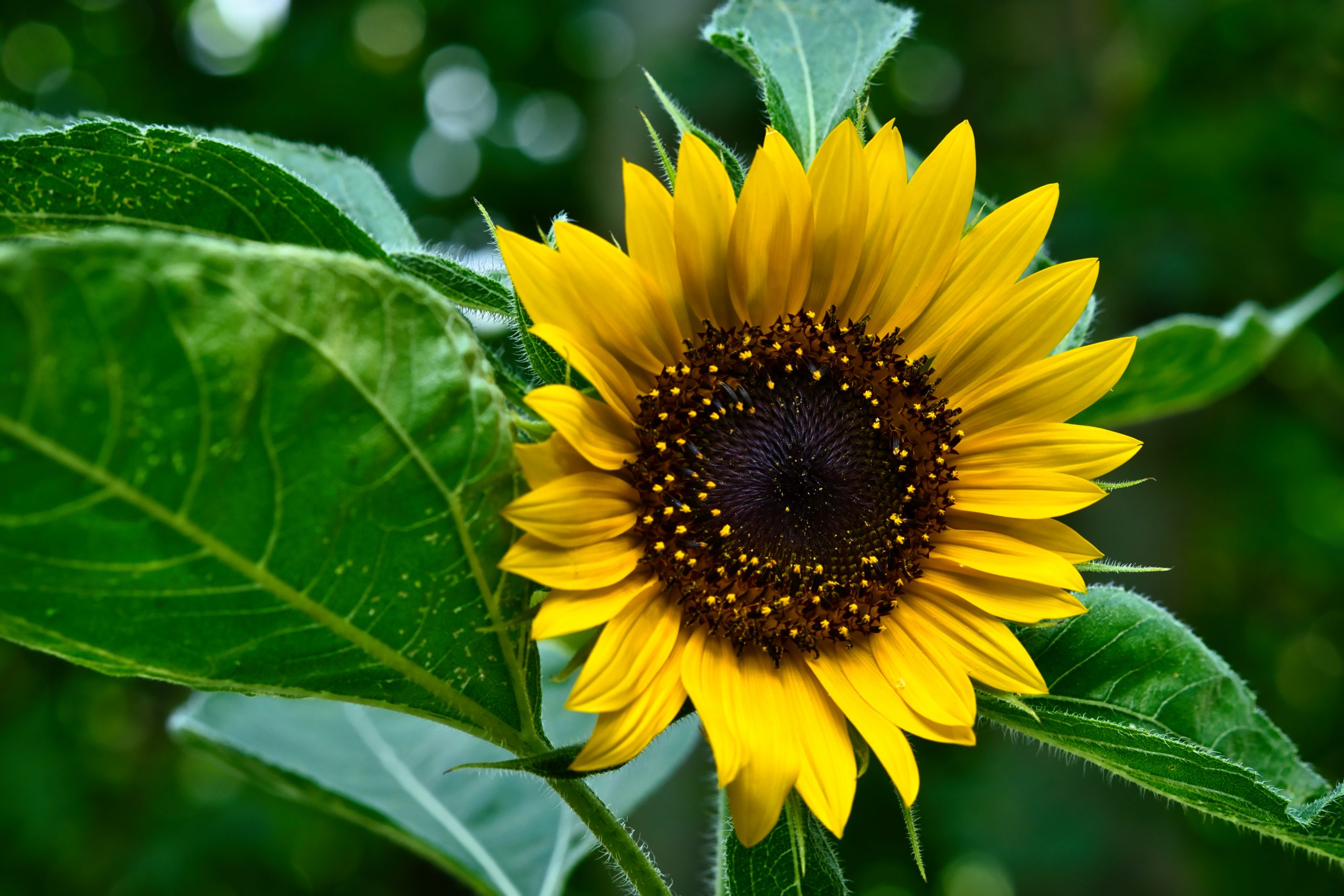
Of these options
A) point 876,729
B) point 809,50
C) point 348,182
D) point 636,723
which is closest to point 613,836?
point 636,723

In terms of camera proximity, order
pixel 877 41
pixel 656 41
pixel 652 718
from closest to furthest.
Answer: pixel 652 718
pixel 877 41
pixel 656 41

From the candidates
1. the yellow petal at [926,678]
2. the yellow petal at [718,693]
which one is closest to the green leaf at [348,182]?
the yellow petal at [718,693]

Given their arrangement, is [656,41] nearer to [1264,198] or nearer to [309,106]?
[309,106]

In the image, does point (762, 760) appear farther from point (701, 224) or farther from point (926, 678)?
point (701, 224)

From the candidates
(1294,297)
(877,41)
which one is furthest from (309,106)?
(1294,297)

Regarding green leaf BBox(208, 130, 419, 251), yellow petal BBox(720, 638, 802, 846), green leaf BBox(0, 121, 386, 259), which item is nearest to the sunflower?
yellow petal BBox(720, 638, 802, 846)

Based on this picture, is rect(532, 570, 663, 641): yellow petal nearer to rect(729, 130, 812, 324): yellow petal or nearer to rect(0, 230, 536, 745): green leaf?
rect(0, 230, 536, 745): green leaf
